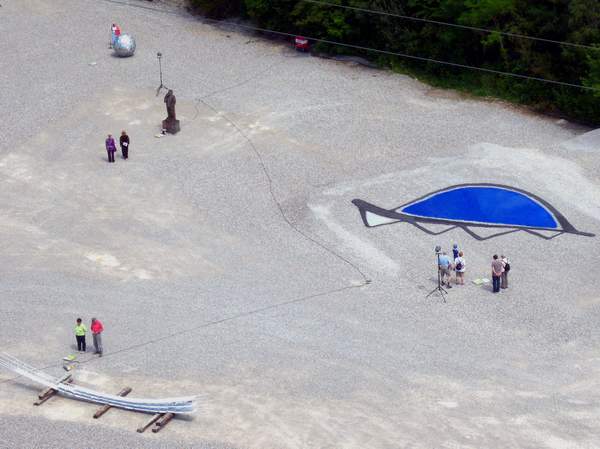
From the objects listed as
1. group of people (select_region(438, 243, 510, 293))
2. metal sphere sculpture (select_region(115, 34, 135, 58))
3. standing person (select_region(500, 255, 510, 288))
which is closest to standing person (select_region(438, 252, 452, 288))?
group of people (select_region(438, 243, 510, 293))

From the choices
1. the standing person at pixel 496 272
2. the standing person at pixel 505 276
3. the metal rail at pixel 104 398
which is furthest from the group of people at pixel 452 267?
the metal rail at pixel 104 398

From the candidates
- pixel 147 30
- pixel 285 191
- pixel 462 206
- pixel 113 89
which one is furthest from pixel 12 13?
pixel 462 206

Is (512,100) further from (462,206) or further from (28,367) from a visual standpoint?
(28,367)

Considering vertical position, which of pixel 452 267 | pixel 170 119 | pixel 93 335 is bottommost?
pixel 93 335

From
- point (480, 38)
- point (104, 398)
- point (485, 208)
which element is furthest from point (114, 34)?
point (104, 398)

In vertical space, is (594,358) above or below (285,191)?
below

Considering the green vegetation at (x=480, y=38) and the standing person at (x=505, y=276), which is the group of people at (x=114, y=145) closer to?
the green vegetation at (x=480, y=38)

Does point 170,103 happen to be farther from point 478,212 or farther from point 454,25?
point 454,25
